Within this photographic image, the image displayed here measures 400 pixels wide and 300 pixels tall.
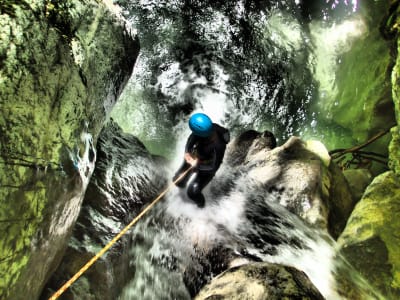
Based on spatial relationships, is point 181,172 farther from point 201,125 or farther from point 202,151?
point 201,125

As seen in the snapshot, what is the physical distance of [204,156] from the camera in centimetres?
561

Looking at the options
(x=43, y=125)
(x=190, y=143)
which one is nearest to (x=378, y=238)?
(x=190, y=143)

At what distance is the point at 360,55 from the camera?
8.63 m

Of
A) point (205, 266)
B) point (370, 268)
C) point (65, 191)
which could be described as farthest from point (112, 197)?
point (370, 268)

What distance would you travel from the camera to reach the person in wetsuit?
16.7ft

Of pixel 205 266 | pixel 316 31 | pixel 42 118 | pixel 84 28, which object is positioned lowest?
pixel 205 266

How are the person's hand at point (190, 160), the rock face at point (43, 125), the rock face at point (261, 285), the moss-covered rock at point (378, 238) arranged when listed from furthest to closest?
the person's hand at point (190, 160) < the moss-covered rock at point (378, 238) < the rock face at point (261, 285) < the rock face at point (43, 125)

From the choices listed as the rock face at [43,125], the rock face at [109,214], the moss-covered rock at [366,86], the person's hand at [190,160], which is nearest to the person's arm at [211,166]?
the person's hand at [190,160]

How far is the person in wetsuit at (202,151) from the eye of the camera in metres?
5.10

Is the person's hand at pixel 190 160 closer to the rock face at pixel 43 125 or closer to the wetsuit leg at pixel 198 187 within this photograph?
the wetsuit leg at pixel 198 187

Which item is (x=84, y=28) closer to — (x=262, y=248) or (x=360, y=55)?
(x=262, y=248)

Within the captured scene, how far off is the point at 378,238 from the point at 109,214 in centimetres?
430

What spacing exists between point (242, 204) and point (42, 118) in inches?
175

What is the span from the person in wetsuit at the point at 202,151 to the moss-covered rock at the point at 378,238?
2.68m
